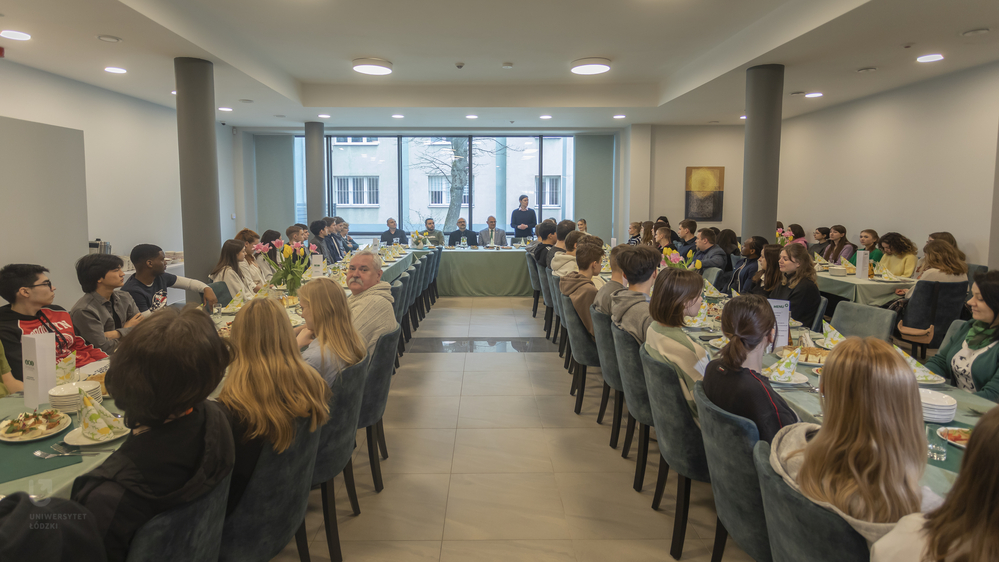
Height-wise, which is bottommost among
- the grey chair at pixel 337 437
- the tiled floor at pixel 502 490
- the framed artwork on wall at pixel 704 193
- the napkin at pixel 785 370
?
the tiled floor at pixel 502 490

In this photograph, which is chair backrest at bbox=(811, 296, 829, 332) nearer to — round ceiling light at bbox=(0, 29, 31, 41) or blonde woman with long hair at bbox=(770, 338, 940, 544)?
blonde woman with long hair at bbox=(770, 338, 940, 544)

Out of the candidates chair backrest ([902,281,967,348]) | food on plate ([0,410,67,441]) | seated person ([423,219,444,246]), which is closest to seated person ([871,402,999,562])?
food on plate ([0,410,67,441])

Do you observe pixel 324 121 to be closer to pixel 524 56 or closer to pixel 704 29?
pixel 524 56

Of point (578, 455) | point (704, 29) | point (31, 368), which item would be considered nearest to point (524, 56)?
point (704, 29)

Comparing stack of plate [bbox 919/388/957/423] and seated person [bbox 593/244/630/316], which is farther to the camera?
seated person [bbox 593/244/630/316]

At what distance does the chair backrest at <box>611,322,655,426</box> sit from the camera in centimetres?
291

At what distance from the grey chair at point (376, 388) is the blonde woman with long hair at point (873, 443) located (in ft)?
6.31

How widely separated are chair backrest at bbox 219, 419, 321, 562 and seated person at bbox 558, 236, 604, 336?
2.65 m

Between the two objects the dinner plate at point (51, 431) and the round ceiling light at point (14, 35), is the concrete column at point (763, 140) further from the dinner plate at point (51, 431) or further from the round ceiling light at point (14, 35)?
the round ceiling light at point (14, 35)

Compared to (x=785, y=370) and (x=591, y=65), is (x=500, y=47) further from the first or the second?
(x=785, y=370)

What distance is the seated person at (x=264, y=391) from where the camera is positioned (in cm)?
171

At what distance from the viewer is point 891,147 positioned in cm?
792

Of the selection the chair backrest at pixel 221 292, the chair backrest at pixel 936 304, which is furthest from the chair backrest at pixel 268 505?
the chair backrest at pixel 936 304

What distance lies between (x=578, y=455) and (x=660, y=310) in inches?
50.9
